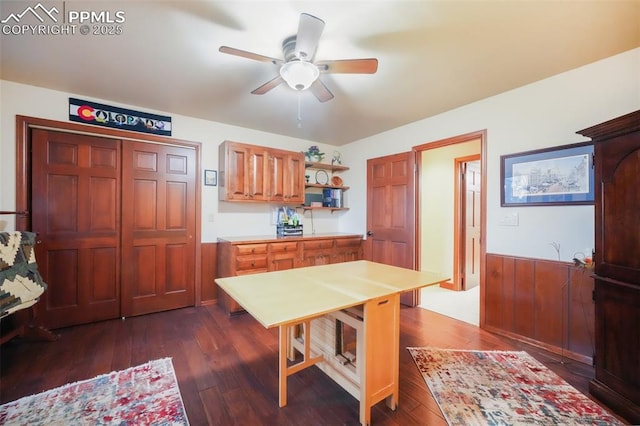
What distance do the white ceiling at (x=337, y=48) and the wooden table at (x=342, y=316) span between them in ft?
5.68

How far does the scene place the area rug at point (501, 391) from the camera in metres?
1.53

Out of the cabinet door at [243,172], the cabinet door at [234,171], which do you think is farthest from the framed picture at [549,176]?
the cabinet door at [234,171]

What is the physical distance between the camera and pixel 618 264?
5.31ft

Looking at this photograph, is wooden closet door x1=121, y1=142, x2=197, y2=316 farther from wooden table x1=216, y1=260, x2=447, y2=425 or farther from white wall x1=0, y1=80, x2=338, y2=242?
wooden table x1=216, y1=260, x2=447, y2=425

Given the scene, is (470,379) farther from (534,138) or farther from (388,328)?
(534,138)

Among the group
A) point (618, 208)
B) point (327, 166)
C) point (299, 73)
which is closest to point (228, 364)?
point (299, 73)

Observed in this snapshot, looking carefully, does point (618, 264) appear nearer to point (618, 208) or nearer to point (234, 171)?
point (618, 208)

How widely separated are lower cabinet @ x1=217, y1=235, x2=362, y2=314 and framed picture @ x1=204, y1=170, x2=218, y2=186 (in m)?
0.78

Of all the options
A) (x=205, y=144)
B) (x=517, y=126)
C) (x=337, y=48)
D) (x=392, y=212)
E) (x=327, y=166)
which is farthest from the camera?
(x=327, y=166)

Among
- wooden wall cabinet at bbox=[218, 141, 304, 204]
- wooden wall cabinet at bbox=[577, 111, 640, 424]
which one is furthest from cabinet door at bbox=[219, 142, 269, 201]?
wooden wall cabinet at bbox=[577, 111, 640, 424]

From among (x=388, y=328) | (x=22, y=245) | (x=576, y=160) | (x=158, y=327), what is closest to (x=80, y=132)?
(x=22, y=245)

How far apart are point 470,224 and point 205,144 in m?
4.42

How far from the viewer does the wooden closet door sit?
3.03m

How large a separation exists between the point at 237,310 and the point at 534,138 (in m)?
3.67
